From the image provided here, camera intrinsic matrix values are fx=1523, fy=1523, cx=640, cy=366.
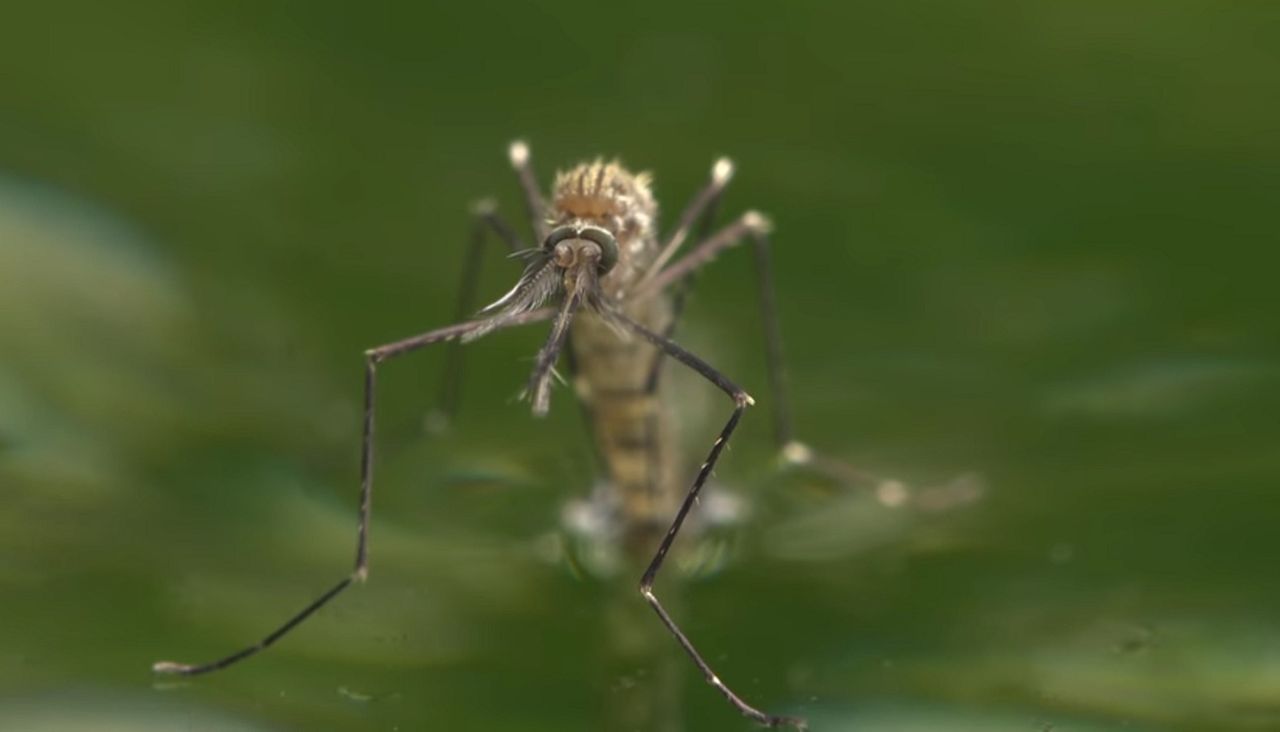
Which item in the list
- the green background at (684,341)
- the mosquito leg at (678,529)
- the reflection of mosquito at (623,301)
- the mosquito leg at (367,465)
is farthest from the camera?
A: the reflection of mosquito at (623,301)

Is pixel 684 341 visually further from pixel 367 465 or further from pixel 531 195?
pixel 367 465

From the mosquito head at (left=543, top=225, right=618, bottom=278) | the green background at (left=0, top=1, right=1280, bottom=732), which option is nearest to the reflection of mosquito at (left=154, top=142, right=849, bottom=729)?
the mosquito head at (left=543, top=225, right=618, bottom=278)

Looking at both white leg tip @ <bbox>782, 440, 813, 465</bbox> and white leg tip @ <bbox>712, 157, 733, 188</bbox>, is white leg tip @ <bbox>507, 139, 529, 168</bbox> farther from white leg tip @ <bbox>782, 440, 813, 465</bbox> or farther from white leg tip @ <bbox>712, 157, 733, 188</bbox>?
white leg tip @ <bbox>782, 440, 813, 465</bbox>

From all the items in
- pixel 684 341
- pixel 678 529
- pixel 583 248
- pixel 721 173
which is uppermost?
pixel 721 173

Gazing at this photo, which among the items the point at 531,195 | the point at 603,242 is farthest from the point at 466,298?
the point at 603,242

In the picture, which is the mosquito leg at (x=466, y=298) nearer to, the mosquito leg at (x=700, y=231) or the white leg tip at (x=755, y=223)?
the mosquito leg at (x=700, y=231)

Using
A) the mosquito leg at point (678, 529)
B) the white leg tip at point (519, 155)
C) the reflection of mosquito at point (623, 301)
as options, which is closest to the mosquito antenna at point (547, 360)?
the reflection of mosquito at point (623, 301)

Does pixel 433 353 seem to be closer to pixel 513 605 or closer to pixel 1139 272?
pixel 513 605
